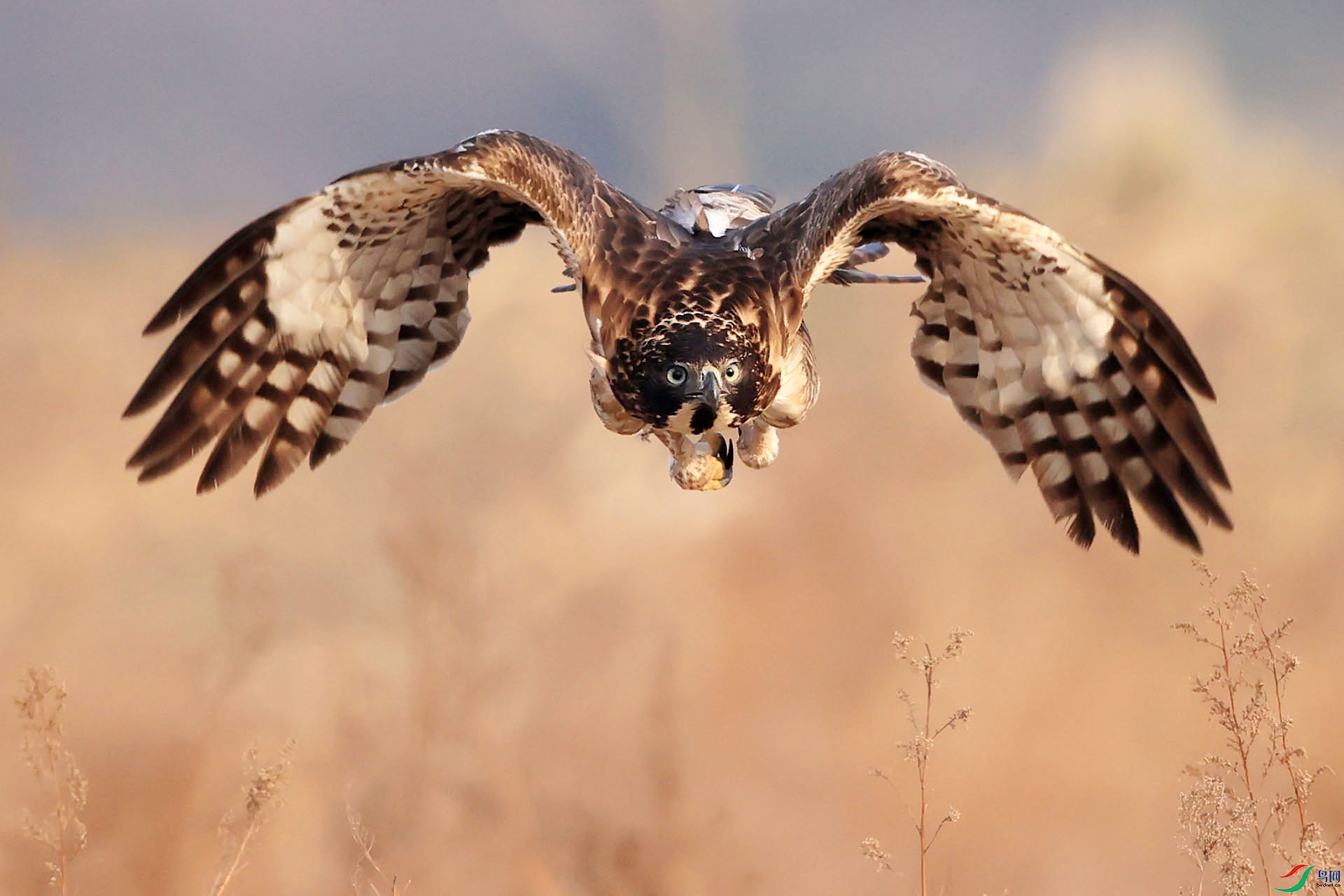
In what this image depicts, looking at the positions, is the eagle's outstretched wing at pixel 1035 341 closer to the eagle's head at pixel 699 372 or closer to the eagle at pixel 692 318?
the eagle at pixel 692 318

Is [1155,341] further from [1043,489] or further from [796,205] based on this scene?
[796,205]

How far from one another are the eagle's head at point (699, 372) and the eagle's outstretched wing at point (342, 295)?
0.74m

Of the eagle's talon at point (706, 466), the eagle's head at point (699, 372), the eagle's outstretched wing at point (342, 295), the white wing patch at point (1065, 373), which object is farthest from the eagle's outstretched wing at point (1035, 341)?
the eagle's outstretched wing at point (342, 295)

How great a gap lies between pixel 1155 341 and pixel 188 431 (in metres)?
4.73

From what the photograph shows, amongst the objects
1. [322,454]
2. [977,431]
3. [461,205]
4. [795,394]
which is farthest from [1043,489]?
[322,454]

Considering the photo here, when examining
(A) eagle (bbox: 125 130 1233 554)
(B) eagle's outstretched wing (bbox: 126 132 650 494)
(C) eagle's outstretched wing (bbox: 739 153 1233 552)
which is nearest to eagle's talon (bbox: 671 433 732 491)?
(A) eagle (bbox: 125 130 1233 554)

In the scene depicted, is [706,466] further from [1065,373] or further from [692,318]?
[1065,373]

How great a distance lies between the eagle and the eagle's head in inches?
0.7

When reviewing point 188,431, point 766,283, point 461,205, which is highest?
point 461,205

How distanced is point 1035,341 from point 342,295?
360 cm

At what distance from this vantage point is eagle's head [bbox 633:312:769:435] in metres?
4.48

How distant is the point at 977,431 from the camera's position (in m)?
6.22

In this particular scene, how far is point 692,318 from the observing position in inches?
183

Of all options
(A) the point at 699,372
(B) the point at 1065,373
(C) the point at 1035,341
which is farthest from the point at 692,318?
(B) the point at 1065,373
